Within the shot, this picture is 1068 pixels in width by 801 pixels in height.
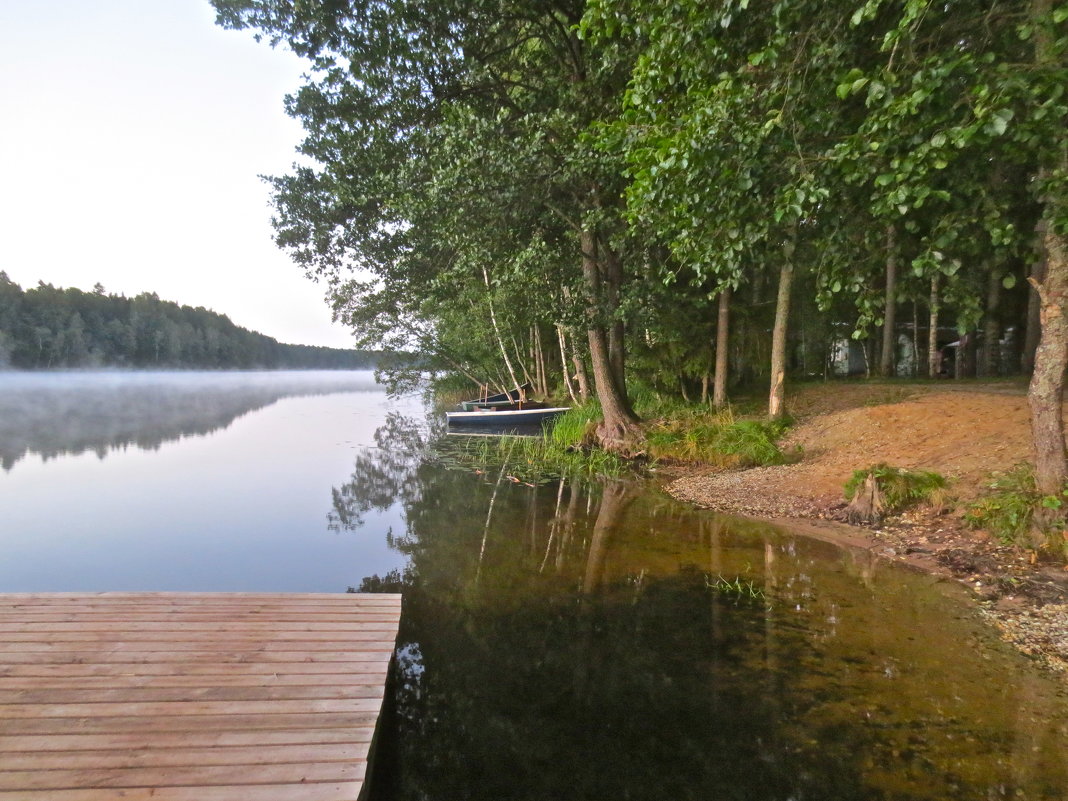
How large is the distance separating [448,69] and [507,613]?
1103 centimetres

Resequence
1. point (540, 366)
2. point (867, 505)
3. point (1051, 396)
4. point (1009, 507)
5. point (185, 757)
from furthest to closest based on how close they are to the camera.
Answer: point (540, 366)
point (867, 505)
point (1009, 507)
point (1051, 396)
point (185, 757)

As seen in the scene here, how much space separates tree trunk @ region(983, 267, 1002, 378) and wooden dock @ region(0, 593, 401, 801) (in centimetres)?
1758

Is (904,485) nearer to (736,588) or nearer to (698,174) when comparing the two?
(736,588)

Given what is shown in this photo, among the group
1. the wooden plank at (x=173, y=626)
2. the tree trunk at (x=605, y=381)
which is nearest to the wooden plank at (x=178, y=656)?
the wooden plank at (x=173, y=626)

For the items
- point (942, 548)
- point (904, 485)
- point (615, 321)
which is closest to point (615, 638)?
point (942, 548)

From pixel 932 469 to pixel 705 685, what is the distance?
562cm

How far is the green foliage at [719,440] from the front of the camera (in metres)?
10.7

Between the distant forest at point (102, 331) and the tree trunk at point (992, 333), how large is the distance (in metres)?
82.2

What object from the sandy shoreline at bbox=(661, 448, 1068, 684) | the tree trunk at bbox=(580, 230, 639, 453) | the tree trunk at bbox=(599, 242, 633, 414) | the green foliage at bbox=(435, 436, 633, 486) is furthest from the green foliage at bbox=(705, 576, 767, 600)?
the tree trunk at bbox=(599, 242, 633, 414)

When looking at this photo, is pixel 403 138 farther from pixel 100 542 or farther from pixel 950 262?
pixel 950 262

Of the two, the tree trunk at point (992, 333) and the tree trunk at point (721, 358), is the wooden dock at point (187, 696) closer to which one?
the tree trunk at point (721, 358)

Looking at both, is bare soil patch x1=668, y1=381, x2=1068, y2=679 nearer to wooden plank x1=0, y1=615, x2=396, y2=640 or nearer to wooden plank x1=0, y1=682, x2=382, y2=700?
wooden plank x1=0, y1=682, x2=382, y2=700

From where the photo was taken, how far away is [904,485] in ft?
24.1

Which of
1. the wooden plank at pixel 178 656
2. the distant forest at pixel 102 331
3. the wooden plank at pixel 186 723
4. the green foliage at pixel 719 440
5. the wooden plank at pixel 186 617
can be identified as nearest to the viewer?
the wooden plank at pixel 186 723
